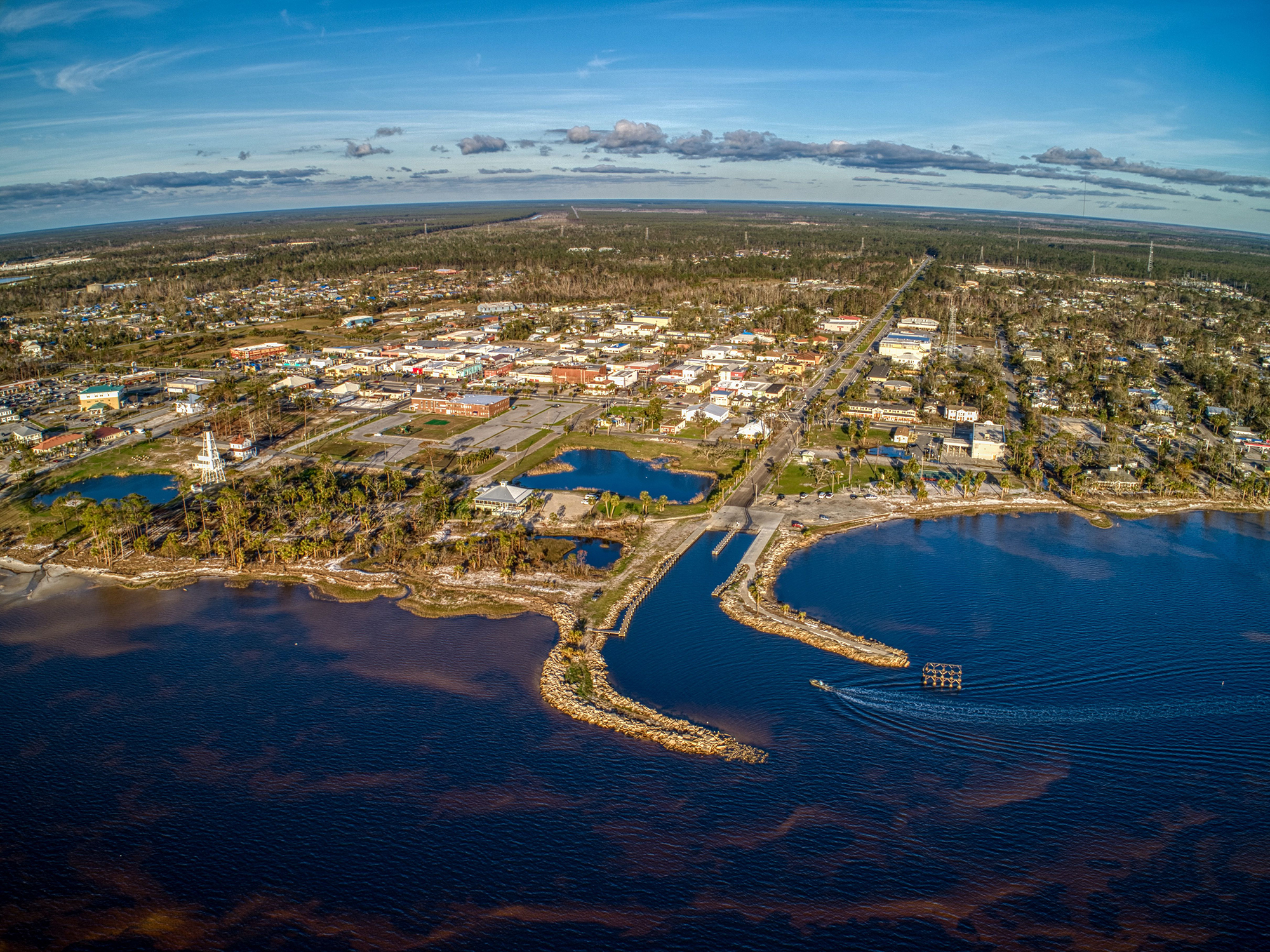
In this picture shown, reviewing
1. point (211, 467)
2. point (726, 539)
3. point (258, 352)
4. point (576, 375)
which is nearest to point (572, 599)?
point (726, 539)

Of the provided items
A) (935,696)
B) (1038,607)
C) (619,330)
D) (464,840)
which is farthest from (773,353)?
(464,840)

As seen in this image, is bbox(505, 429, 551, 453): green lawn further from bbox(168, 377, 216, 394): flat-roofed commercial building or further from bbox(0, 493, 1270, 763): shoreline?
bbox(168, 377, 216, 394): flat-roofed commercial building

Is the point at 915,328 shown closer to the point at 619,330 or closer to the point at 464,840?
the point at 619,330

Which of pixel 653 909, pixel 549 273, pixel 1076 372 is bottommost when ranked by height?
pixel 653 909

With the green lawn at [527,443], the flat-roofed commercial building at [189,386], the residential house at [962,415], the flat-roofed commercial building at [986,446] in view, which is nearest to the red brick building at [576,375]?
the green lawn at [527,443]

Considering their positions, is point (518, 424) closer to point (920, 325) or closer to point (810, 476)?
point (810, 476)

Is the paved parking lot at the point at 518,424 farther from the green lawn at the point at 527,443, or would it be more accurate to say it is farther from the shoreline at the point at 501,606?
the shoreline at the point at 501,606

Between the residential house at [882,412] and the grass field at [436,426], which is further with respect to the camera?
the residential house at [882,412]
